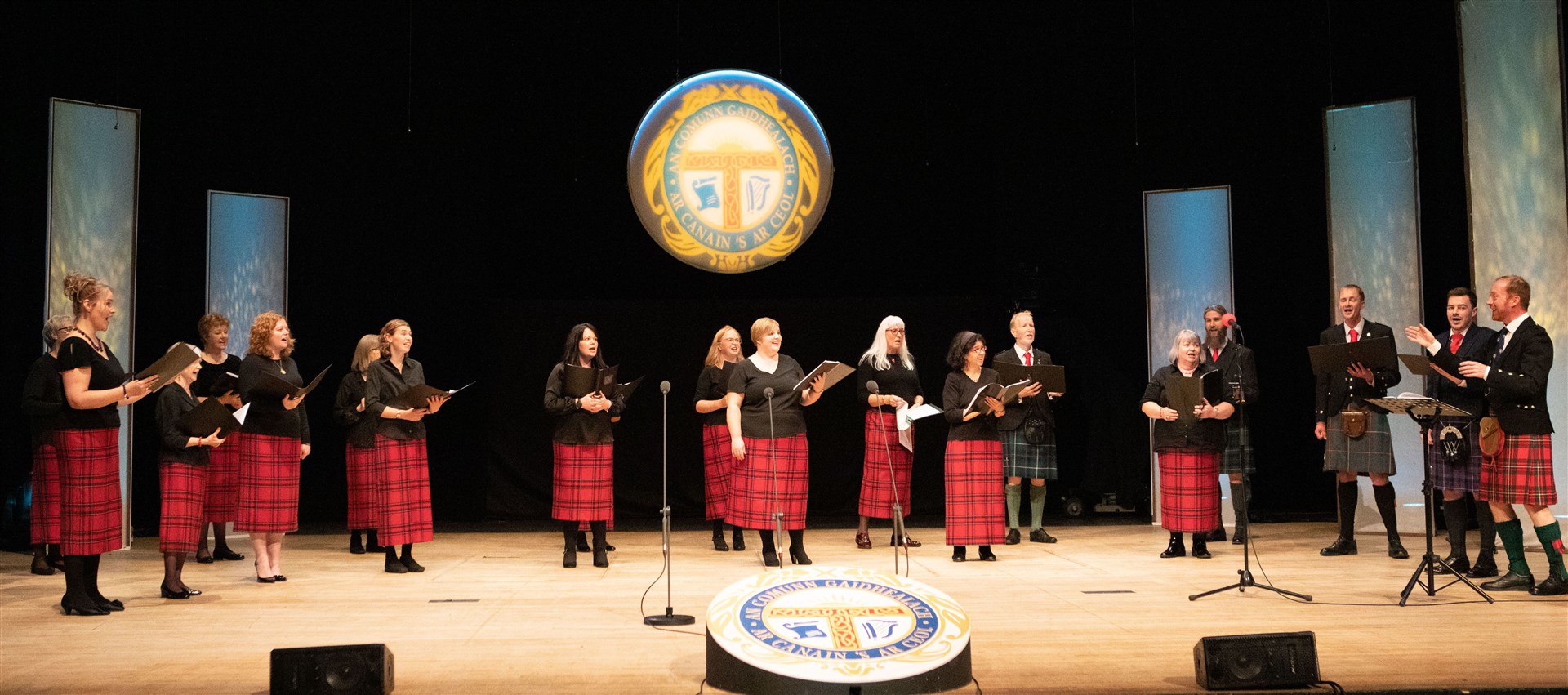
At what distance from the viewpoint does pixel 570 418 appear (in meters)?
6.33

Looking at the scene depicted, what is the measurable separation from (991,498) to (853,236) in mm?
2484

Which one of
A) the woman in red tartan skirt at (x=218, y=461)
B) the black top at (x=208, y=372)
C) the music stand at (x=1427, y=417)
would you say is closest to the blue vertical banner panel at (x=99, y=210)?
the woman in red tartan skirt at (x=218, y=461)

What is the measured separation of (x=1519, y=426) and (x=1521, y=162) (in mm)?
2656

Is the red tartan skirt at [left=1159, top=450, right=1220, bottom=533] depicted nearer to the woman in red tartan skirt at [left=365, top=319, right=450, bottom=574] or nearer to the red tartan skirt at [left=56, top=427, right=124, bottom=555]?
the woman in red tartan skirt at [left=365, top=319, right=450, bottom=574]

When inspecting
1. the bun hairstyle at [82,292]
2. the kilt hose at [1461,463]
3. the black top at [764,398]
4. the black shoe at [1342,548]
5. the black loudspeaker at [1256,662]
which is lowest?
the black shoe at [1342,548]

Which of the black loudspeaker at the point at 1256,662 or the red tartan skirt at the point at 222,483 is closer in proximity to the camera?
the black loudspeaker at the point at 1256,662

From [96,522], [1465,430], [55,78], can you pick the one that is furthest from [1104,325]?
[55,78]

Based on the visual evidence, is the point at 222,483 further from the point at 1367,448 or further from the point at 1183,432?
the point at 1367,448

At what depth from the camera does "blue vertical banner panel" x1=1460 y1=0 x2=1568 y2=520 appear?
6590mm

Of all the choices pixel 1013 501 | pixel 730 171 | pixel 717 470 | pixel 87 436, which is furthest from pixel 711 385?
pixel 87 436

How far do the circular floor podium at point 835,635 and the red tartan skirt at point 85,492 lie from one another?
112 inches

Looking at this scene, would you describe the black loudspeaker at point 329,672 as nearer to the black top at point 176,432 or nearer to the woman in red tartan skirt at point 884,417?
the black top at point 176,432

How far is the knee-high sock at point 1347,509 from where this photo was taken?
255 inches

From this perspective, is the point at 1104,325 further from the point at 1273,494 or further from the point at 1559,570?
the point at 1559,570
